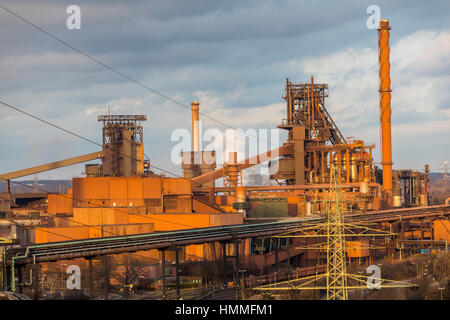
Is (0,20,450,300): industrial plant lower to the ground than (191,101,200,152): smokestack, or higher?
lower

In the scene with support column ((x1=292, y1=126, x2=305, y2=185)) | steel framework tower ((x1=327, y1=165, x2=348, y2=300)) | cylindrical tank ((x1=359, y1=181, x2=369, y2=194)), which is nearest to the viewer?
steel framework tower ((x1=327, y1=165, x2=348, y2=300))

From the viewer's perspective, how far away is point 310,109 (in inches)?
2275

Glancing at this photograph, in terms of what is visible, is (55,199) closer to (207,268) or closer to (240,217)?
(240,217)

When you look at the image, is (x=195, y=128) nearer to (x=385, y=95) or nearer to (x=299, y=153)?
(x=299, y=153)

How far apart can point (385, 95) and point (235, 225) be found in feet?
77.2

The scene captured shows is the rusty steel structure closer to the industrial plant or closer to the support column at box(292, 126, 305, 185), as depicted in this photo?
the industrial plant

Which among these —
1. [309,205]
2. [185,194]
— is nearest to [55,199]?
[185,194]

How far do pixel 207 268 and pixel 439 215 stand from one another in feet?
74.4

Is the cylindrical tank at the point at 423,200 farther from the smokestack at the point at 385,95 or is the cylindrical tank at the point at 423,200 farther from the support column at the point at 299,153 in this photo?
the support column at the point at 299,153

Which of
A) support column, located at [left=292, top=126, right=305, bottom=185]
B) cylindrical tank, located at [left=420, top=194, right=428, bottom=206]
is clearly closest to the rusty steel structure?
support column, located at [left=292, top=126, right=305, bottom=185]

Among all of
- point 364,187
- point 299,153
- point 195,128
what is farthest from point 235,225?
point 195,128

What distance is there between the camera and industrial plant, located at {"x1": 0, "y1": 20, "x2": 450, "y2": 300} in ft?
82.4

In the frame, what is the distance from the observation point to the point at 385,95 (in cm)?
5153

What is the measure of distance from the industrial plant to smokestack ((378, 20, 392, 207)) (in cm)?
10
